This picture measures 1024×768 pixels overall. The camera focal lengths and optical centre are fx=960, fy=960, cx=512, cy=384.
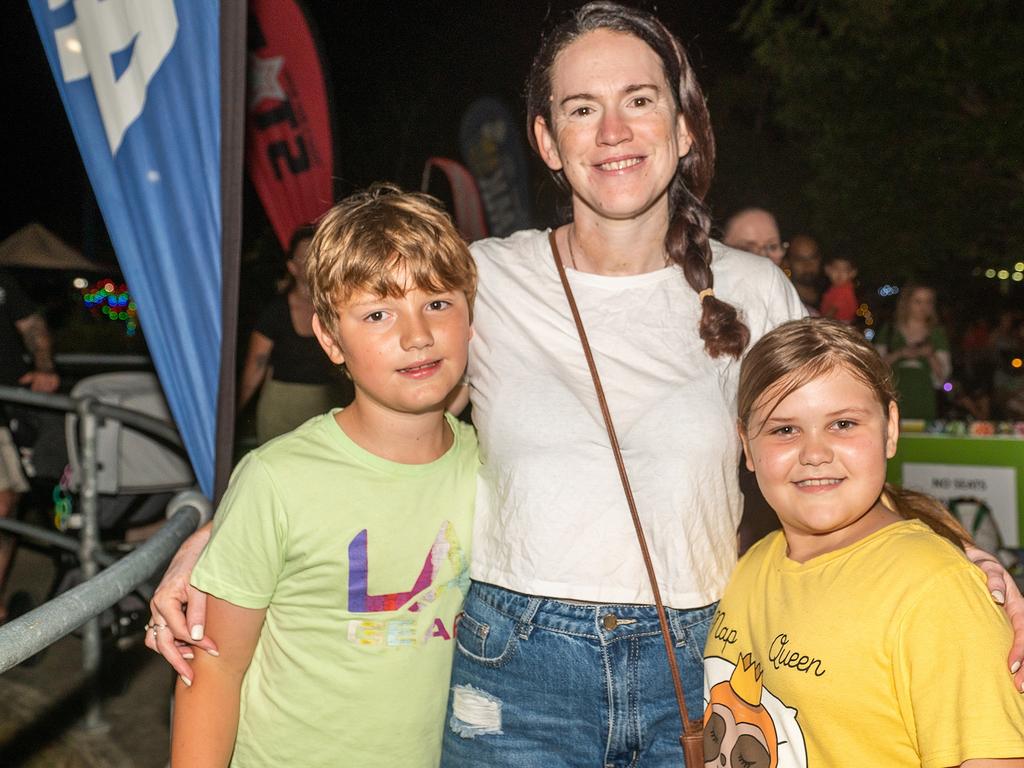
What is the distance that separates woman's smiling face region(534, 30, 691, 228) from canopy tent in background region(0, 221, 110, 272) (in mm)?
18664

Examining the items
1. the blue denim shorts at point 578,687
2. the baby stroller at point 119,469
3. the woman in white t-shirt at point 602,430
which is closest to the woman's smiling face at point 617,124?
the woman in white t-shirt at point 602,430

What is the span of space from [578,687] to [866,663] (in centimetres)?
52

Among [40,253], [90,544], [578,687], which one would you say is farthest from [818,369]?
[40,253]

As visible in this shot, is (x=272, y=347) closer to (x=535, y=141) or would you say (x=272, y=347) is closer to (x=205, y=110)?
(x=205, y=110)

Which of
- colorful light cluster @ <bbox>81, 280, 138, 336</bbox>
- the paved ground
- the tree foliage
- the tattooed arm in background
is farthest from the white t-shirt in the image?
colorful light cluster @ <bbox>81, 280, 138, 336</bbox>

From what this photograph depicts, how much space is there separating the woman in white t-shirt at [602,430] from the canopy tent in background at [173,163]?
0.68 m

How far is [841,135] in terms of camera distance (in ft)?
56.8

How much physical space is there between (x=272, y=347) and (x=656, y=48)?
14.0ft

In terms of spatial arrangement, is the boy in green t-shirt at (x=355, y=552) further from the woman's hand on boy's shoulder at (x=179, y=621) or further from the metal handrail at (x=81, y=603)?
the metal handrail at (x=81, y=603)

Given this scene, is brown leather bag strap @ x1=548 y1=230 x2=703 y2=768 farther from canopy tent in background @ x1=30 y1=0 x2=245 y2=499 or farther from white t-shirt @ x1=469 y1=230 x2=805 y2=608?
canopy tent in background @ x1=30 y1=0 x2=245 y2=499

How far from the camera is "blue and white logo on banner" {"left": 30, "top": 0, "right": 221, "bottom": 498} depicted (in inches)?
96.0

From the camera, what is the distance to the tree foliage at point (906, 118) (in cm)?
1371

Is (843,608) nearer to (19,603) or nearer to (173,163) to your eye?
(173,163)

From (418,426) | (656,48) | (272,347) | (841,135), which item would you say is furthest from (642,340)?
(841,135)
